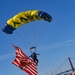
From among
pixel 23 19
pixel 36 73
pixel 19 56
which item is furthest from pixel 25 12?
pixel 36 73

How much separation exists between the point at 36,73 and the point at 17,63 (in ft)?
7.41

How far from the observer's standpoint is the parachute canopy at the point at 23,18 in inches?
1068

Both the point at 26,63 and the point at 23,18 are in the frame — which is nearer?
the point at 26,63

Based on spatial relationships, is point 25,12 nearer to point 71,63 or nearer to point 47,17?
point 47,17

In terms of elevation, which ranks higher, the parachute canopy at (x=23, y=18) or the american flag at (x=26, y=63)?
the parachute canopy at (x=23, y=18)

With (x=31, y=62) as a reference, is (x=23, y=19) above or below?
above

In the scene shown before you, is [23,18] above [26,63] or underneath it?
above

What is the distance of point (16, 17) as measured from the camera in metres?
27.6

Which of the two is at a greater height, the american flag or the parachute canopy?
the parachute canopy

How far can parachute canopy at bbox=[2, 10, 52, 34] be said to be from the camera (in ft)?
89.0

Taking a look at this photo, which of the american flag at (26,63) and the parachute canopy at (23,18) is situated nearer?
the american flag at (26,63)

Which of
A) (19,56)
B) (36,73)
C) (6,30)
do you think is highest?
(6,30)

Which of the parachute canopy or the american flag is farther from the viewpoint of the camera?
the parachute canopy

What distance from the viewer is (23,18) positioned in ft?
89.9
